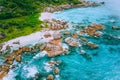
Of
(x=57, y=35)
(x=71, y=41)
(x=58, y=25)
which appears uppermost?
(x=58, y=25)

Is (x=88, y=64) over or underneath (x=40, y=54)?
underneath

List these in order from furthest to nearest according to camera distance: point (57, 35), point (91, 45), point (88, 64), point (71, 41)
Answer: point (57, 35) < point (71, 41) < point (91, 45) < point (88, 64)

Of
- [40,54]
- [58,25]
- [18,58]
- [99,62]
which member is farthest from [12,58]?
[58,25]

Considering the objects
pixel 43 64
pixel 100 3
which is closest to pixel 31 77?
pixel 43 64

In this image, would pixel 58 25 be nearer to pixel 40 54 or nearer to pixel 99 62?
pixel 40 54

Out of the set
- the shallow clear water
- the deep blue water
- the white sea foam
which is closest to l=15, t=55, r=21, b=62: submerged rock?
the deep blue water

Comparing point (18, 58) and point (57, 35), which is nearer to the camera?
point (18, 58)

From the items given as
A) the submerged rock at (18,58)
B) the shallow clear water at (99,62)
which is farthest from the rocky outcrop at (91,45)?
the submerged rock at (18,58)

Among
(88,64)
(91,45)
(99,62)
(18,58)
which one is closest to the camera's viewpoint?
(88,64)

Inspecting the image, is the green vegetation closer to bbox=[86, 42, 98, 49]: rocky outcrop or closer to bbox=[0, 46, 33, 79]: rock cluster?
bbox=[0, 46, 33, 79]: rock cluster

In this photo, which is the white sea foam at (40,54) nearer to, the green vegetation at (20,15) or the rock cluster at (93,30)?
the green vegetation at (20,15)
